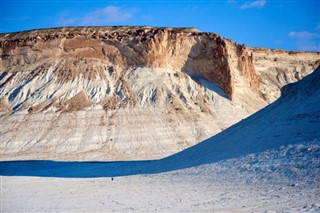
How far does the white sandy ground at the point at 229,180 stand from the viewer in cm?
1446

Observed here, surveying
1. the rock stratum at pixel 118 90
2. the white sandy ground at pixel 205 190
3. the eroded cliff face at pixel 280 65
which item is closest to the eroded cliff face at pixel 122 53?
the rock stratum at pixel 118 90

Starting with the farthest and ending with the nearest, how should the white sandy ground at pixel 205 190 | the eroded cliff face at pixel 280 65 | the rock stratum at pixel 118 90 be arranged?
the eroded cliff face at pixel 280 65 < the rock stratum at pixel 118 90 < the white sandy ground at pixel 205 190

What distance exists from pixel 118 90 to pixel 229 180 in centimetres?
3625

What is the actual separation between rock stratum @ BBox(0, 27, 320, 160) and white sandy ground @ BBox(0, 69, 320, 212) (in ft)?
59.2

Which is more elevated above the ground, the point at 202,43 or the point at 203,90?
the point at 202,43

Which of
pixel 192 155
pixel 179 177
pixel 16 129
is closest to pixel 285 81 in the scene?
pixel 16 129

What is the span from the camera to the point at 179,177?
20.8 metres

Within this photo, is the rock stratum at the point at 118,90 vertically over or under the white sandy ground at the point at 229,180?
over

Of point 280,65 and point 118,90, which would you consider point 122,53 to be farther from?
point 280,65

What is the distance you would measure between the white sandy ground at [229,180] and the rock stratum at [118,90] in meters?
18.1

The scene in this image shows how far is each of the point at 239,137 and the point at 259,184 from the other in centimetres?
851

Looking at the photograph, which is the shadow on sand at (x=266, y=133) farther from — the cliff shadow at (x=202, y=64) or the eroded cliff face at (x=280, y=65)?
the eroded cliff face at (x=280, y=65)

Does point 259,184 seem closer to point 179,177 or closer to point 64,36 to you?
point 179,177

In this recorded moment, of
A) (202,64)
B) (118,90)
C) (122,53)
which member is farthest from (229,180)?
(122,53)
